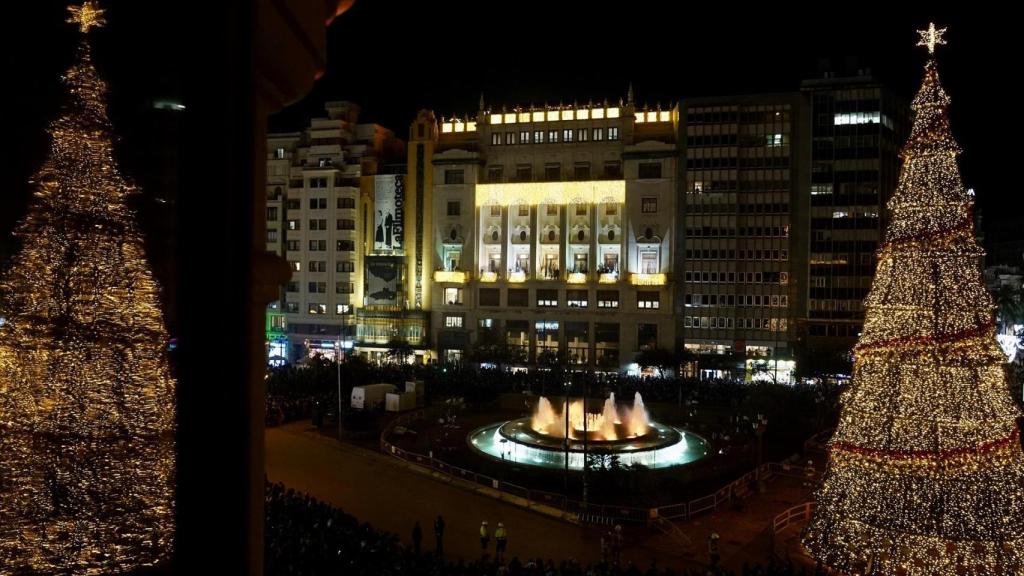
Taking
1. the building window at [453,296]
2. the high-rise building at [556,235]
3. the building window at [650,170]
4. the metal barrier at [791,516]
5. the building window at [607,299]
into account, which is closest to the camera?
the metal barrier at [791,516]

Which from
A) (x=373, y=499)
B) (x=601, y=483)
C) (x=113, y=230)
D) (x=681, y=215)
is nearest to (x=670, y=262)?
(x=681, y=215)

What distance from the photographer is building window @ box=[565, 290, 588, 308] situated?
62938 millimetres

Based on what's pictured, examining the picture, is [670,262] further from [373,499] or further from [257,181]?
[257,181]

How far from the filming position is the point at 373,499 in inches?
862

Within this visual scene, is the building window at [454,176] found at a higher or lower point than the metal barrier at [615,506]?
higher

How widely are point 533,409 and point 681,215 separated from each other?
3066 cm

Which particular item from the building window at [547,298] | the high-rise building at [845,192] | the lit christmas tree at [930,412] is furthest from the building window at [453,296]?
the lit christmas tree at [930,412]

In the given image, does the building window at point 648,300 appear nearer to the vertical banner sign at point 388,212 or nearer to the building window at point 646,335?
the building window at point 646,335

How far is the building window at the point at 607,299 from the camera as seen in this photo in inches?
2442

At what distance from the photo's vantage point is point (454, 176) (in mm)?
67125

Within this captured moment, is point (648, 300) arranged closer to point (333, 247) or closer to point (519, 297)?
point (519, 297)

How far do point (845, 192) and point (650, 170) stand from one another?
17.7 meters

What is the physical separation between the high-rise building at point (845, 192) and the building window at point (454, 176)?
106 ft

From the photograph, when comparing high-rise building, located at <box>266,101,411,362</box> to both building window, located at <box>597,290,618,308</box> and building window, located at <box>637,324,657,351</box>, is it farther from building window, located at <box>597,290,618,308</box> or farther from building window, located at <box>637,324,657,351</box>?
building window, located at <box>637,324,657,351</box>
